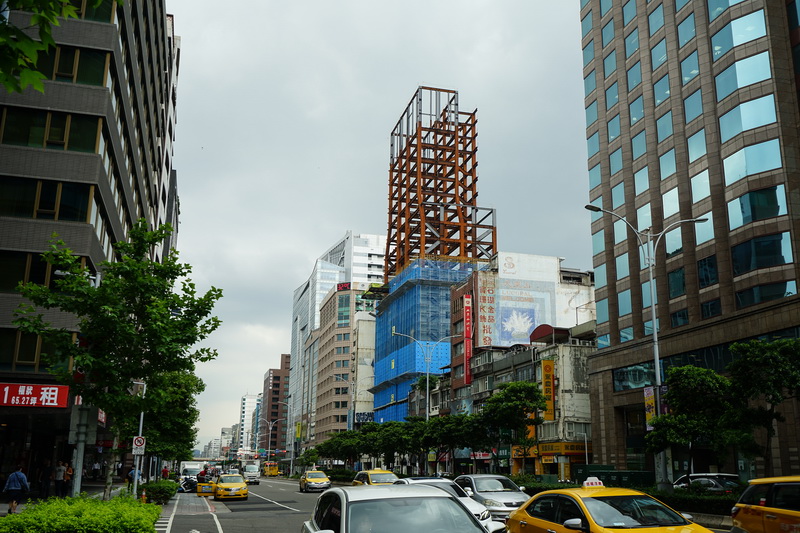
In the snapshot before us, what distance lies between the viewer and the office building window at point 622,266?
52.1m

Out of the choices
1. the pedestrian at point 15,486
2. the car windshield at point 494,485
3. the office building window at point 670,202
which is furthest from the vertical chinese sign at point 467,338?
the pedestrian at point 15,486

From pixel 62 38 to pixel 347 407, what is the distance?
128245mm

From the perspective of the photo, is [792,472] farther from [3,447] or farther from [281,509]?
[3,447]

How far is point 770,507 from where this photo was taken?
11344mm

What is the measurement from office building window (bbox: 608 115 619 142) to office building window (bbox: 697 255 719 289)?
50.9 feet

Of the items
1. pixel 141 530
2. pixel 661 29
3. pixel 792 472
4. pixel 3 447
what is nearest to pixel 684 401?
pixel 792 472

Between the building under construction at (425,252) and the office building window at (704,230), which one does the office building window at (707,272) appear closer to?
the office building window at (704,230)

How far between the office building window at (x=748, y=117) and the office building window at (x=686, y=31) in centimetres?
748

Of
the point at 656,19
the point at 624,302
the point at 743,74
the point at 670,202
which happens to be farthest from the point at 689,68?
the point at 624,302

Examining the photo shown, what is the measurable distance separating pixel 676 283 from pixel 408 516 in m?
42.0

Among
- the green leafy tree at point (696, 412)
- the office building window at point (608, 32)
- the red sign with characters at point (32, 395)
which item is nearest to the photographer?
the red sign with characters at point (32, 395)

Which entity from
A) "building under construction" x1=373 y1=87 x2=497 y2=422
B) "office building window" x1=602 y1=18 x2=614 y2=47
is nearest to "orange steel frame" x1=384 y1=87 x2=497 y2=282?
"building under construction" x1=373 y1=87 x2=497 y2=422

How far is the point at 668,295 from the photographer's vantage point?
46500 millimetres

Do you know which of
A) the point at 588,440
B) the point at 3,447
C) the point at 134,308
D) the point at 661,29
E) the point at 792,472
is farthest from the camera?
the point at 588,440
